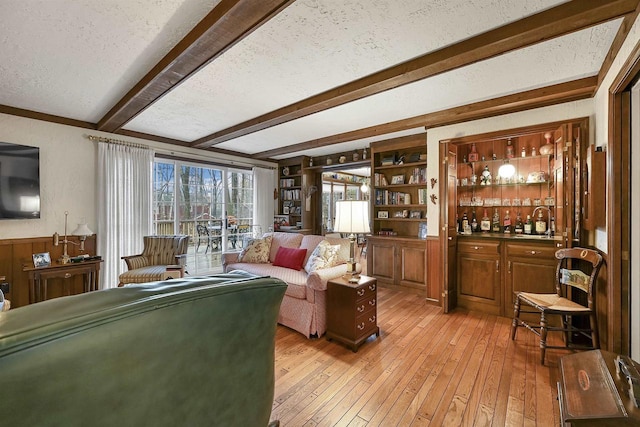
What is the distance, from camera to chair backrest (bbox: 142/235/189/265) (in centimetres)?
404

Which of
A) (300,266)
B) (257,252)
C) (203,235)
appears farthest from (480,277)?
(203,235)

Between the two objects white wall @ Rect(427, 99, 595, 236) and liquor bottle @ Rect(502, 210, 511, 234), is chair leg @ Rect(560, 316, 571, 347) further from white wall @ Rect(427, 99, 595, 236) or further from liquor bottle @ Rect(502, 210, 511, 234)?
white wall @ Rect(427, 99, 595, 236)

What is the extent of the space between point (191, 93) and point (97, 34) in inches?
39.4

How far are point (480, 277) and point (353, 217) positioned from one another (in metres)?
1.99

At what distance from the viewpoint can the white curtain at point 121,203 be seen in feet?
12.9

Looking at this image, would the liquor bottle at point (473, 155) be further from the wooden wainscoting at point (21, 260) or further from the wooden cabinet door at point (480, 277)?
the wooden wainscoting at point (21, 260)

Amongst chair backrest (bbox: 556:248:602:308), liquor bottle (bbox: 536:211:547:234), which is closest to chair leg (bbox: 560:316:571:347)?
chair backrest (bbox: 556:248:602:308)

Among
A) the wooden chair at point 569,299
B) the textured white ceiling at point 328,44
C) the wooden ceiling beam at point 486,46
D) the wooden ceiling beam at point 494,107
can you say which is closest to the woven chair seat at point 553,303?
the wooden chair at point 569,299

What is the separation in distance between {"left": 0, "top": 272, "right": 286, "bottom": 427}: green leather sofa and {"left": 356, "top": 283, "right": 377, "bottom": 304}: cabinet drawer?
173 centimetres

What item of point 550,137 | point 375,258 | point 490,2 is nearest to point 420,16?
point 490,2

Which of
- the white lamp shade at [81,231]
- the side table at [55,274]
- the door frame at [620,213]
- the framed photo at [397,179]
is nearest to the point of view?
the door frame at [620,213]

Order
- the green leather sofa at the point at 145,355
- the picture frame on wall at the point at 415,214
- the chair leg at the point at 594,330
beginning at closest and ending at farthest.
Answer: the green leather sofa at the point at 145,355
the chair leg at the point at 594,330
the picture frame on wall at the point at 415,214

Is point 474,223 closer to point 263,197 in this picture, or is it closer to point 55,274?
point 263,197

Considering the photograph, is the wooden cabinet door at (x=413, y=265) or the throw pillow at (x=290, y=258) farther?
the wooden cabinet door at (x=413, y=265)
